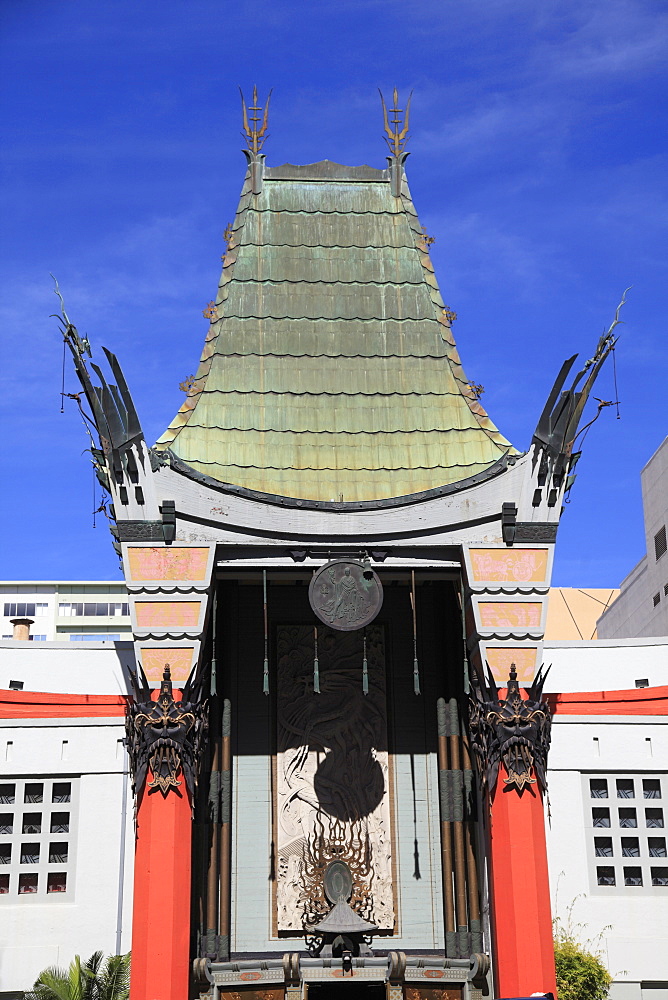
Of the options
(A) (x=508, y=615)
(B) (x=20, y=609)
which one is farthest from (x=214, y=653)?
(B) (x=20, y=609)

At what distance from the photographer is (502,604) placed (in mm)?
28984

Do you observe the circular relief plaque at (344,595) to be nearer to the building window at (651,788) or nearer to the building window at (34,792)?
the building window at (34,792)

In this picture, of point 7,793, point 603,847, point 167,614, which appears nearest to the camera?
point 167,614

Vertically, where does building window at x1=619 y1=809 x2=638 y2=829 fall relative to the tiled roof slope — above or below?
below

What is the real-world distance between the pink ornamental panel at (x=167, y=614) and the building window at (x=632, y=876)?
11704 mm

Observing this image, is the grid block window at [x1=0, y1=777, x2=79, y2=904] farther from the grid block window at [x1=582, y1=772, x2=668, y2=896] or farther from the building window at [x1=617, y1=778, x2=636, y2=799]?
the building window at [x1=617, y1=778, x2=636, y2=799]

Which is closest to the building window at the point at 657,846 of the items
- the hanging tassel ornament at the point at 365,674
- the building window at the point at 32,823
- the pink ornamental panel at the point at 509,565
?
the pink ornamental panel at the point at 509,565

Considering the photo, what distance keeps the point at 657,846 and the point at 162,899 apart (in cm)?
1180

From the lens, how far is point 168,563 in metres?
28.7

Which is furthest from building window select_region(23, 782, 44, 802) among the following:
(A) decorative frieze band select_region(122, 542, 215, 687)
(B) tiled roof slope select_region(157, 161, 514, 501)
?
(B) tiled roof slope select_region(157, 161, 514, 501)

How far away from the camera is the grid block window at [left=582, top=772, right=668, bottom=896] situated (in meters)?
29.3

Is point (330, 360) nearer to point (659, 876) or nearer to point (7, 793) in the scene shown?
point (7, 793)

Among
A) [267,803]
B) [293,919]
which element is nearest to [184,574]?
[267,803]

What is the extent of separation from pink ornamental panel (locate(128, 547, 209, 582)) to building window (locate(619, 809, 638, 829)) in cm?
1148
